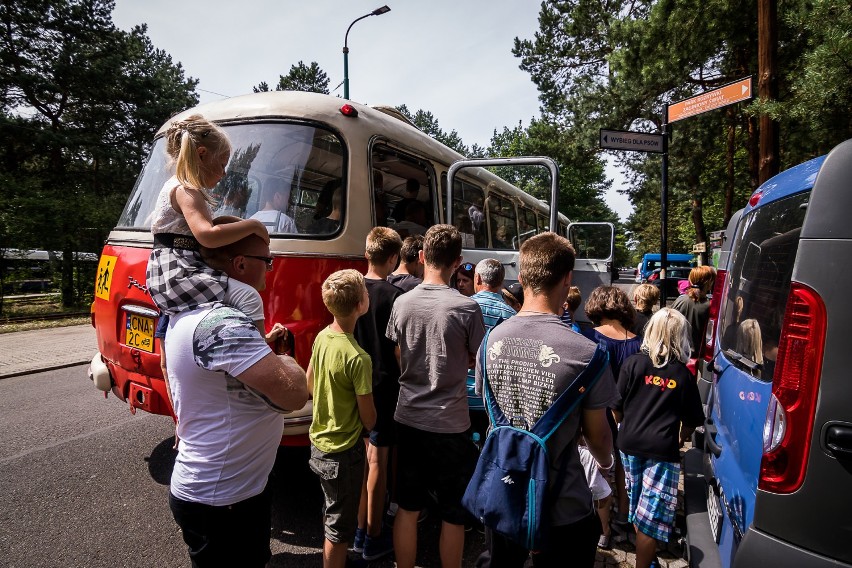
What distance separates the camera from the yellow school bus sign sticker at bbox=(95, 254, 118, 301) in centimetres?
372

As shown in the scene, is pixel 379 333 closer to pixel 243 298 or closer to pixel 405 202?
pixel 243 298

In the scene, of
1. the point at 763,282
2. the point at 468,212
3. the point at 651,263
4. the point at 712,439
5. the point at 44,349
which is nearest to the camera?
the point at 763,282

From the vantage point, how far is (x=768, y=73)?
21.6 feet

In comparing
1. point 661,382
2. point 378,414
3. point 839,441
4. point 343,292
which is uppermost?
point 343,292

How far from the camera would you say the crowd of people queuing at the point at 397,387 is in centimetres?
159

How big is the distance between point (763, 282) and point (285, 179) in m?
3.10

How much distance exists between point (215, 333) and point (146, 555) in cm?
233

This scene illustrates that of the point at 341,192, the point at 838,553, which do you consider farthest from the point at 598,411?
the point at 341,192

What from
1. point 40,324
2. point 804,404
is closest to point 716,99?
point 804,404

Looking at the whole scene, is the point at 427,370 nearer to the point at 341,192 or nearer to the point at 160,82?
the point at 341,192

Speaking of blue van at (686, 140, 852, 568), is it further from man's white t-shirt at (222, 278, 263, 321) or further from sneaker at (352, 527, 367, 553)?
sneaker at (352, 527, 367, 553)

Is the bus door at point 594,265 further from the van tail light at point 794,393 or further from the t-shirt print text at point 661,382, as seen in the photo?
the van tail light at point 794,393

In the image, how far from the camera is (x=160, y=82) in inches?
813

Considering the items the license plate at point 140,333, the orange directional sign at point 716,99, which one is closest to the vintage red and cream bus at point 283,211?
the license plate at point 140,333
